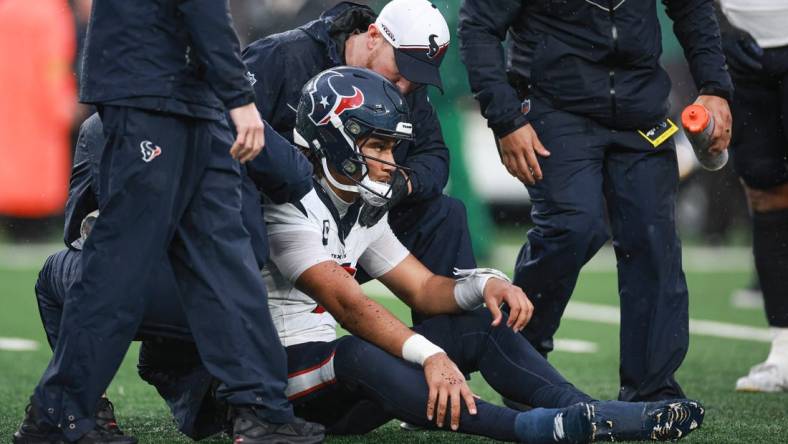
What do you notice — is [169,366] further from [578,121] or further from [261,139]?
[578,121]

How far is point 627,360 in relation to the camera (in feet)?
17.7

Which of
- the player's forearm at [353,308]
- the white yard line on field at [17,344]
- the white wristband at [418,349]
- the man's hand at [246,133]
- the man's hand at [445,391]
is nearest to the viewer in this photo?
the man's hand at [246,133]

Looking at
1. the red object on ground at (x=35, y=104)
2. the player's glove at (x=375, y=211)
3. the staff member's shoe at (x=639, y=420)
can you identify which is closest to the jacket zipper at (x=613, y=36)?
the player's glove at (x=375, y=211)

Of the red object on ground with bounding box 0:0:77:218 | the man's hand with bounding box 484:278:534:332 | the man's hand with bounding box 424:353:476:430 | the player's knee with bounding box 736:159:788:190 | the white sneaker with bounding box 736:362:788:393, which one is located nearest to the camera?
the man's hand with bounding box 424:353:476:430

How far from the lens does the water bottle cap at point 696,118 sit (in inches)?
208

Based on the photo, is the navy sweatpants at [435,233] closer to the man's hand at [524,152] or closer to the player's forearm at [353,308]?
the man's hand at [524,152]

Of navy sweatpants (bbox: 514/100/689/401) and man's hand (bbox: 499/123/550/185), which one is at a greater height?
man's hand (bbox: 499/123/550/185)

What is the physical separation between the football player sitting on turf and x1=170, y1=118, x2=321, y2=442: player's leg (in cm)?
25

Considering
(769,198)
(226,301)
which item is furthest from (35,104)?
(226,301)

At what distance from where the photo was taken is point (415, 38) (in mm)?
5434

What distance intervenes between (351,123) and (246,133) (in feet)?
2.10

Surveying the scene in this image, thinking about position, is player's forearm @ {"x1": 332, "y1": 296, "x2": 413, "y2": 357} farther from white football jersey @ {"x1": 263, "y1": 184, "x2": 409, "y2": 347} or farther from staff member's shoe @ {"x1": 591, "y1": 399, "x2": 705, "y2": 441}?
staff member's shoe @ {"x1": 591, "y1": 399, "x2": 705, "y2": 441}

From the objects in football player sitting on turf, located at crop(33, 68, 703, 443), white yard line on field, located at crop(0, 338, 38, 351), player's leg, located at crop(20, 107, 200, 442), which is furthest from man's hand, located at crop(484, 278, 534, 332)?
white yard line on field, located at crop(0, 338, 38, 351)

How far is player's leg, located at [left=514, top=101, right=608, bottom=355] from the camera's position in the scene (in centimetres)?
527
